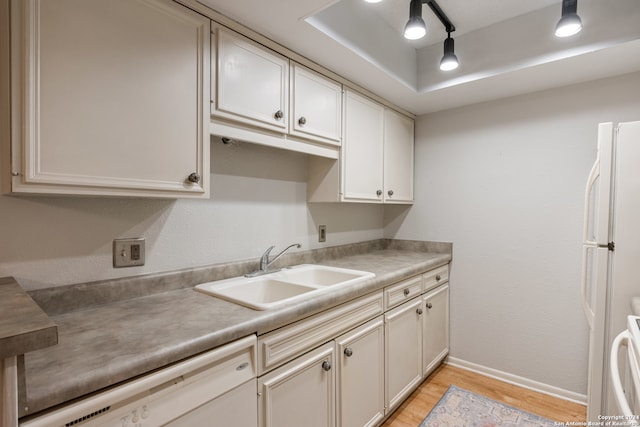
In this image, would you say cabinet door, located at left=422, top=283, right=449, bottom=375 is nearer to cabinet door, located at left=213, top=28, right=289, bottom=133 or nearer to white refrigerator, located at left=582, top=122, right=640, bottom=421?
white refrigerator, located at left=582, top=122, right=640, bottom=421

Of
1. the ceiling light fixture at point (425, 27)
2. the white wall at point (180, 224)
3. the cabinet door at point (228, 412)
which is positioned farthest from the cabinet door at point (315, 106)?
the cabinet door at point (228, 412)

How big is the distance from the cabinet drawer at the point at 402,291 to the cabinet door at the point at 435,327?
16 cm

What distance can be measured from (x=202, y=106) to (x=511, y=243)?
222 cm

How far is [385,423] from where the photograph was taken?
1.80 meters

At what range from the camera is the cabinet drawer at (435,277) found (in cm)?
218

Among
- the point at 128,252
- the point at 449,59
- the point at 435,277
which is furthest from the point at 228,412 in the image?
the point at 449,59

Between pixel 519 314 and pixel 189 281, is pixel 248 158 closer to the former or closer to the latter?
pixel 189 281

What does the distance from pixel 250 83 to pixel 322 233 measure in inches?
→ 45.4

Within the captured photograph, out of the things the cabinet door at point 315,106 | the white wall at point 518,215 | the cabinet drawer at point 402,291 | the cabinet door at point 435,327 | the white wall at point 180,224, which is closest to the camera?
the white wall at point 180,224

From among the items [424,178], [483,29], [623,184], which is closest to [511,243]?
[424,178]

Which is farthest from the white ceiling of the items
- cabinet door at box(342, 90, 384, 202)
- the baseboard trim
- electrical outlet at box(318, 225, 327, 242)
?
the baseboard trim

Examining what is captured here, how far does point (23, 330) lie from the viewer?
0.52 m

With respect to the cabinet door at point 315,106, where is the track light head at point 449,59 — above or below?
above

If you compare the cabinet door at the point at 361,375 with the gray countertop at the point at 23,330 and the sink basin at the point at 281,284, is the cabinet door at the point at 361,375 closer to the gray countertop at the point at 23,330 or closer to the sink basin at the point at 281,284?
the sink basin at the point at 281,284
